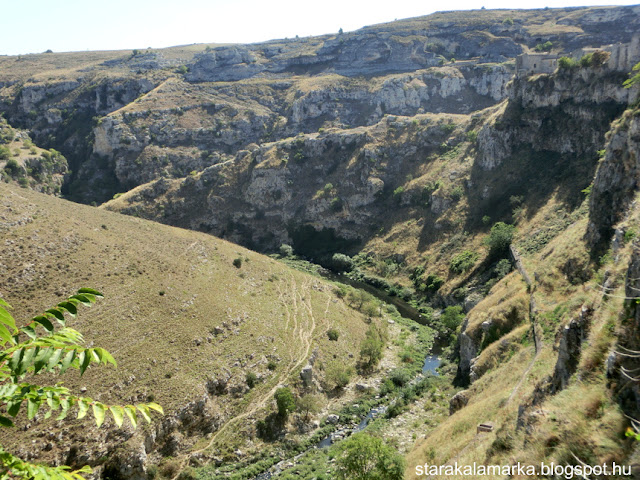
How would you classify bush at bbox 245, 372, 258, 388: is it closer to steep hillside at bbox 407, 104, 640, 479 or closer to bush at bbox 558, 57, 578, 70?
steep hillside at bbox 407, 104, 640, 479

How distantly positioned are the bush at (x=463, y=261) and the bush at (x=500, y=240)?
2.92 metres

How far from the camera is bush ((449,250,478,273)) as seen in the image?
53.4 m

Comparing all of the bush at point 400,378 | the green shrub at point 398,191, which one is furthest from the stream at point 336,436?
the green shrub at point 398,191

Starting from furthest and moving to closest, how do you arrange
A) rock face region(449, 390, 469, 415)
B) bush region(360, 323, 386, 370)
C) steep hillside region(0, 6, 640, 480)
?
bush region(360, 323, 386, 370), rock face region(449, 390, 469, 415), steep hillside region(0, 6, 640, 480)

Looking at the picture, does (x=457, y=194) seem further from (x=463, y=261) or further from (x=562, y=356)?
(x=562, y=356)

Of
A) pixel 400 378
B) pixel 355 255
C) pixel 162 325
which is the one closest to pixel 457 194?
pixel 355 255

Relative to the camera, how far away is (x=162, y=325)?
34781 millimetres

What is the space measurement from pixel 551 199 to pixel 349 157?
43024 millimetres

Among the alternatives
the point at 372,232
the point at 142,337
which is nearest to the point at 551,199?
the point at 372,232

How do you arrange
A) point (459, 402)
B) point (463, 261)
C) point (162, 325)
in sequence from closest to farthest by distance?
point (459, 402) < point (162, 325) < point (463, 261)

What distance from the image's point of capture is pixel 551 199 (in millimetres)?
52031

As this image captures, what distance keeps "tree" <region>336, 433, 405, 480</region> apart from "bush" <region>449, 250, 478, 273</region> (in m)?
36.2

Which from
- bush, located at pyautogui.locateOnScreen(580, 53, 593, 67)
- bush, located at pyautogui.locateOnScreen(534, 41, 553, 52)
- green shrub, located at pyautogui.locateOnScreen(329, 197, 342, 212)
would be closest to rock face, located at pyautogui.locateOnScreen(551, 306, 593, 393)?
bush, located at pyautogui.locateOnScreen(580, 53, 593, 67)

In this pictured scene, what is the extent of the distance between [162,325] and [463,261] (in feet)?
125
